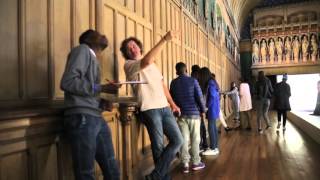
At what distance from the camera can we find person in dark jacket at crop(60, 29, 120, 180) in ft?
6.66

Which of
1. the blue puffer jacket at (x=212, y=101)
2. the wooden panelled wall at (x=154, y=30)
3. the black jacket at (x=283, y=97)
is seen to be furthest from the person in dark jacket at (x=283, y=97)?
the blue puffer jacket at (x=212, y=101)

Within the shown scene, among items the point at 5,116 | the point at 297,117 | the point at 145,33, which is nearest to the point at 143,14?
the point at 145,33

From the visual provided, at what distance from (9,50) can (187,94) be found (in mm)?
2620

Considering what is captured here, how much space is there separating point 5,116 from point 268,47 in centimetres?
2059

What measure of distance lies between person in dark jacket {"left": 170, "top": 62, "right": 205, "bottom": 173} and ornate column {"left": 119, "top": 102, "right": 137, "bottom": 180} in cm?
103

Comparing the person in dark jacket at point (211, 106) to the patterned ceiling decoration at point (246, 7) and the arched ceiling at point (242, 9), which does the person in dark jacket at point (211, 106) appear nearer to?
the arched ceiling at point (242, 9)

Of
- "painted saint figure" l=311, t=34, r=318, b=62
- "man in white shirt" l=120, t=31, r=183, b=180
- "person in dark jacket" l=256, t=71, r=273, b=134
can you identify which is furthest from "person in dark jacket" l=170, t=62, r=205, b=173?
"painted saint figure" l=311, t=34, r=318, b=62

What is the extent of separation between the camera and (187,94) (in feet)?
14.2

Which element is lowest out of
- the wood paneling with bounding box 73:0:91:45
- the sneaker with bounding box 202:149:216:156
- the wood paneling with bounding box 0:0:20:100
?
the sneaker with bounding box 202:149:216:156

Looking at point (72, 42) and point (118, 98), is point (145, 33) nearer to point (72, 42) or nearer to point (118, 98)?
point (118, 98)

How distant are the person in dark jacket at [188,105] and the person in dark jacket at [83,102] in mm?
2138

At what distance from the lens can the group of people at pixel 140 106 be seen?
2.12 m

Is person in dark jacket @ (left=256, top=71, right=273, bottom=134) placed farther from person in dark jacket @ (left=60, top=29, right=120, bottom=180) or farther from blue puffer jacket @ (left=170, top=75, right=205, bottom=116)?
person in dark jacket @ (left=60, top=29, right=120, bottom=180)

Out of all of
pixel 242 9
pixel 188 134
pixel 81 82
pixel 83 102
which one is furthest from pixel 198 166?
pixel 242 9
